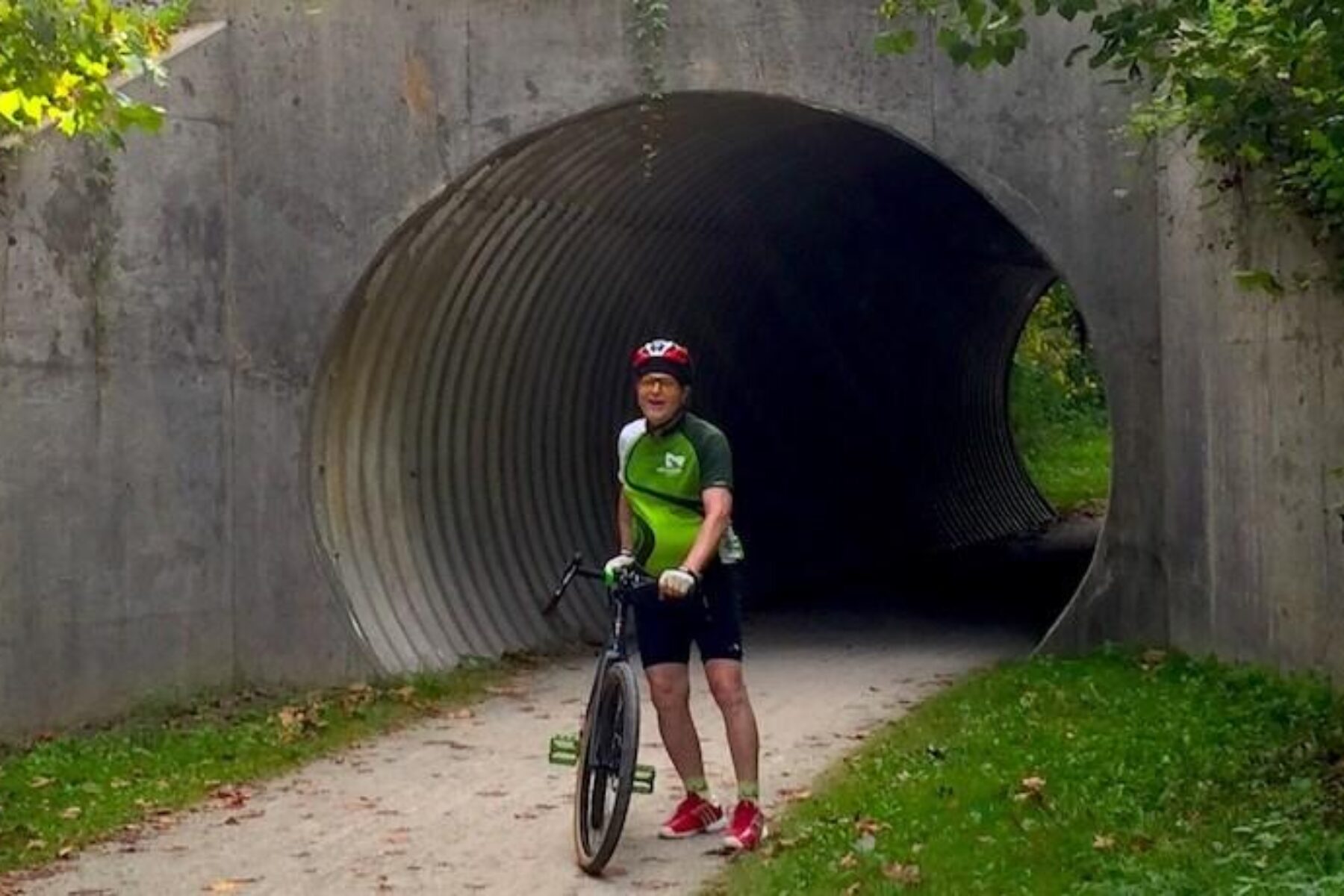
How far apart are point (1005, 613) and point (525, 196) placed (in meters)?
5.02

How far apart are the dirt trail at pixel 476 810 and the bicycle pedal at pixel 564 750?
0.30 meters

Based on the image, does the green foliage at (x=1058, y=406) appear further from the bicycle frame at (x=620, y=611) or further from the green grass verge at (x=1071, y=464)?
the bicycle frame at (x=620, y=611)

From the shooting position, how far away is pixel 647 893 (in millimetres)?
6219

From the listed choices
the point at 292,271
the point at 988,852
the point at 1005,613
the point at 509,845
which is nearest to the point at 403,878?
the point at 509,845

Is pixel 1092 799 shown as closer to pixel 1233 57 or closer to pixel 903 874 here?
pixel 903 874

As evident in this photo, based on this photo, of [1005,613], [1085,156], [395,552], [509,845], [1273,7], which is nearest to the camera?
[1273,7]

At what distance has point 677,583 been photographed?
6.18 m

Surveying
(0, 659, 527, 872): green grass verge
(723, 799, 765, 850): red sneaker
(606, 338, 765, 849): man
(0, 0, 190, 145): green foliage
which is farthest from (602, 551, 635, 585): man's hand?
(0, 659, 527, 872): green grass verge

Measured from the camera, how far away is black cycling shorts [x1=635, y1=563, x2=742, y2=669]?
6570 millimetres

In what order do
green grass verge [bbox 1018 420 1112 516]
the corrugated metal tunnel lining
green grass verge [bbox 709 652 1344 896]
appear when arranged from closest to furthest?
1. green grass verge [bbox 709 652 1344 896]
2. the corrugated metal tunnel lining
3. green grass verge [bbox 1018 420 1112 516]

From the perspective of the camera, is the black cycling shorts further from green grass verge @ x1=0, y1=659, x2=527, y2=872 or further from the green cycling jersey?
green grass verge @ x1=0, y1=659, x2=527, y2=872

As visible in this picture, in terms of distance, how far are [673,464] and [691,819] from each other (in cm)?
128

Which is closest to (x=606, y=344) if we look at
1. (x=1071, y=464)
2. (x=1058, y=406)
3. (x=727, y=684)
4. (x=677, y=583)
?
(x=727, y=684)

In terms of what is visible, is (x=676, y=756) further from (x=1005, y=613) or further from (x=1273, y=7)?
(x=1005, y=613)
